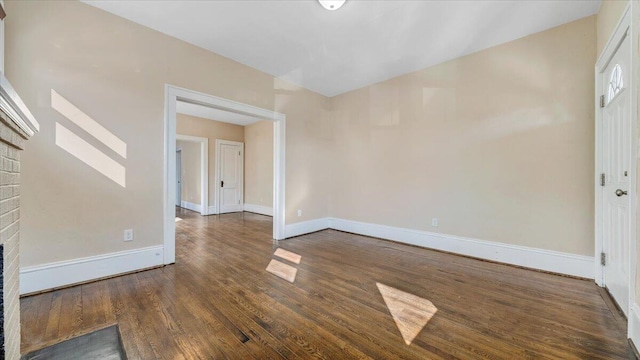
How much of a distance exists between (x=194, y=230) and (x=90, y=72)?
312 centimetres

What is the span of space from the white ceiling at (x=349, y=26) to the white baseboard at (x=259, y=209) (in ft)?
13.0

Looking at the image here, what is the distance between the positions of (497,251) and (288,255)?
8.93 ft

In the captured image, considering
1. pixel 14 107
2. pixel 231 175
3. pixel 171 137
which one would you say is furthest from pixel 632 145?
pixel 231 175

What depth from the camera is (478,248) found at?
3254mm

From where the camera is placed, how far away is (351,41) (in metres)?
3.09

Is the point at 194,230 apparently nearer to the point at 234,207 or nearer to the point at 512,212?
the point at 234,207

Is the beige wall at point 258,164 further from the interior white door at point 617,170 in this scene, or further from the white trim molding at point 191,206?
the interior white door at point 617,170

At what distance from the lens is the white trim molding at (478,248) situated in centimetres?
267

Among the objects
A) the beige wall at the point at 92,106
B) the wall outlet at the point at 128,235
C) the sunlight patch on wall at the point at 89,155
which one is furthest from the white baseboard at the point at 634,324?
the sunlight patch on wall at the point at 89,155

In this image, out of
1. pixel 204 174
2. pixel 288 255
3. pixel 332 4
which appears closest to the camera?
pixel 332 4

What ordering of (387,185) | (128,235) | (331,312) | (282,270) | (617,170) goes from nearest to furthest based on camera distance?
(331,312) → (617,170) → (128,235) → (282,270) → (387,185)

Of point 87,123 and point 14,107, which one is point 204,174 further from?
point 14,107

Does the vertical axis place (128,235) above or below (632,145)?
below

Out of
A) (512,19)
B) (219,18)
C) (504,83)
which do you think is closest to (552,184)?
(504,83)
